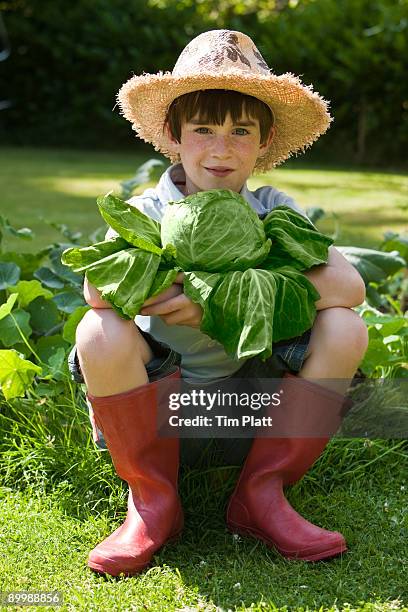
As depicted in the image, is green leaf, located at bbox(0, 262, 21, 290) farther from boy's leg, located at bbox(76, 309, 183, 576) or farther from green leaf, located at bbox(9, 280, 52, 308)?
boy's leg, located at bbox(76, 309, 183, 576)

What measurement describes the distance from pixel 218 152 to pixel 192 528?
3.08 feet

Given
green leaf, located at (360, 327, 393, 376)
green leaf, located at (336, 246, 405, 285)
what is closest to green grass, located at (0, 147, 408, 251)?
green leaf, located at (336, 246, 405, 285)

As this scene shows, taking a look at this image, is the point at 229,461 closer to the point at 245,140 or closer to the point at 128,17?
the point at 245,140

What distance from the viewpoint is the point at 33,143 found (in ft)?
38.8

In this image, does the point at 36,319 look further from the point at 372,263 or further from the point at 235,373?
the point at 372,263

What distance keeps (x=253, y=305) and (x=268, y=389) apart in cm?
36

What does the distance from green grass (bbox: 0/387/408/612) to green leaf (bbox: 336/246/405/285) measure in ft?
2.48

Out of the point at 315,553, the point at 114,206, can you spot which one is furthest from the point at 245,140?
the point at 315,553

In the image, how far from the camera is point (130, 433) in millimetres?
2062

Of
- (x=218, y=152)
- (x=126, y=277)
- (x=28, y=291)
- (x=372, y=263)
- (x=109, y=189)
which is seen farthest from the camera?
(x=109, y=189)

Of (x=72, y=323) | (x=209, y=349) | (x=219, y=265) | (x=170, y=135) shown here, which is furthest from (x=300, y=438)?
(x=170, y=135)

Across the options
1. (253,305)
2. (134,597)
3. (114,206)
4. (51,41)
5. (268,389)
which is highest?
(51,41)

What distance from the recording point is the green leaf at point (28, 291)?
9.43 ft

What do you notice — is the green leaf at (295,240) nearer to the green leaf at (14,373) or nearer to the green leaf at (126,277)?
the green leaf at (126,277)
